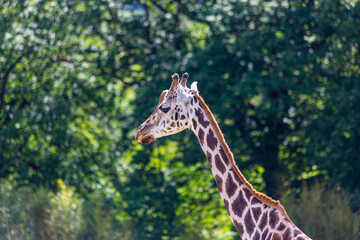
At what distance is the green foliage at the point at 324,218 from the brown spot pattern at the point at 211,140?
12.0 ft

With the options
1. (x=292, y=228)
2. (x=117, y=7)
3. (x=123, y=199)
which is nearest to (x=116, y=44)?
(x=117, y=7)

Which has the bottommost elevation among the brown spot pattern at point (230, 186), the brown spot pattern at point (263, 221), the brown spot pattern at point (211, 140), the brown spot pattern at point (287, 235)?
the brown spot pattern at point (263, 221)

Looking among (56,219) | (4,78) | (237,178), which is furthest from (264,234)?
(4,78)

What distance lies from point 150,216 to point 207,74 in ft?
10.3

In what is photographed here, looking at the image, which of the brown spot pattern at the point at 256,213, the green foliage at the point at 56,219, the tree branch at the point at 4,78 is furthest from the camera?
the tree branch at the point at 4,78

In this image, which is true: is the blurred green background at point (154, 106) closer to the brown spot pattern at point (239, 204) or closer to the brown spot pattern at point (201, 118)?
the brown spot pattern at point (239, 204)

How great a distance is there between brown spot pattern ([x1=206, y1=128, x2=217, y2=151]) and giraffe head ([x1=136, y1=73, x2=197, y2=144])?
0.89ft

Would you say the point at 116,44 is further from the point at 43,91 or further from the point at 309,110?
the point at 309,110

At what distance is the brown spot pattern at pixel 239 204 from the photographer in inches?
184

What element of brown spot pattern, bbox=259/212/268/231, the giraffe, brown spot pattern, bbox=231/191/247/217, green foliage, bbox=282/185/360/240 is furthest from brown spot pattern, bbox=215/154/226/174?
green foliage, bbox=282/185/360/240

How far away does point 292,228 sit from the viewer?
14.3 ft

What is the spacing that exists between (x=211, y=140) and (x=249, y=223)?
0.79 meters

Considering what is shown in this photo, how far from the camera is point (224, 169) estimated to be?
15.6ft

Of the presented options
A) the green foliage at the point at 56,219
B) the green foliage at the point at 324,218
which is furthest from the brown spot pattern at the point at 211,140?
the green foliage at the point at 56,219
